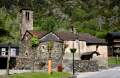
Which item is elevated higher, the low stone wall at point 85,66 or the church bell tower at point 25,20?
the church bell tower at point 25,20

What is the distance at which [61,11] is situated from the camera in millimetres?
197750

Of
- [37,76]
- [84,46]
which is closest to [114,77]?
[37,76]

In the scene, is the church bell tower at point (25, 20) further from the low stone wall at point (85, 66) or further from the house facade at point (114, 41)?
the house facade at point (114, 41)

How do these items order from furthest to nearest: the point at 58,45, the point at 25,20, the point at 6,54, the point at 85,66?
the point at 25,20 → the point at 6,54 → the point at 58,45 → the point at 85,66

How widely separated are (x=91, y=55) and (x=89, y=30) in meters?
64.6

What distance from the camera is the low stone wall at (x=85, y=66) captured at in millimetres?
81062

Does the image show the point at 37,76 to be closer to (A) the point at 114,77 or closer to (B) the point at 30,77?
(B) the point at 30,77

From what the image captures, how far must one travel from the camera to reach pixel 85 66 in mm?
81812

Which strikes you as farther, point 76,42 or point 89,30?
point 89,30

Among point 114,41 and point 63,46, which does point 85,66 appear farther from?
point 114,41

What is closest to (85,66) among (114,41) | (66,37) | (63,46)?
(63,46)

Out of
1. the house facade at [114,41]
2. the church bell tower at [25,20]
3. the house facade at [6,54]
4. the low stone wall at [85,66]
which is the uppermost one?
the church bell tower at [25,20]

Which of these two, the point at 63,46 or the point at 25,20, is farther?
the point at 25,20

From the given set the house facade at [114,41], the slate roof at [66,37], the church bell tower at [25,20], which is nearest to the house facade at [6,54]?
the church bell tower at [25,20]
